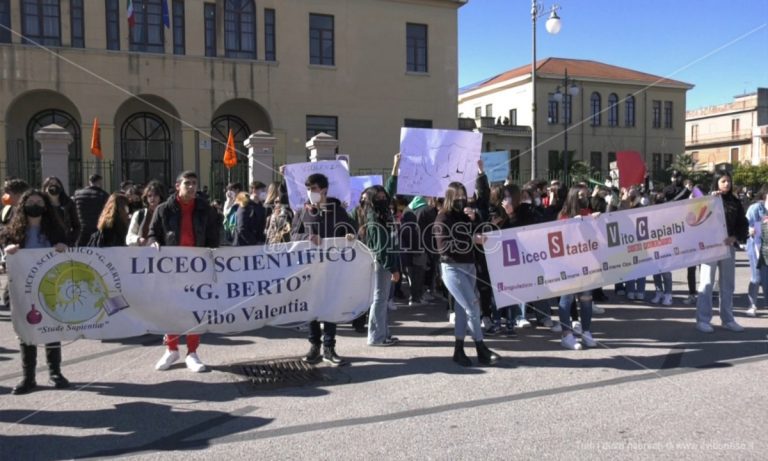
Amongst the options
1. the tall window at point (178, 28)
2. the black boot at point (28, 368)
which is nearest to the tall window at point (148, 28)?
the tall window at point (178, 28)

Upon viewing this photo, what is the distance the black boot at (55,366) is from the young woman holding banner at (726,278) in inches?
287

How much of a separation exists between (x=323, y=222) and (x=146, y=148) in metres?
22.5

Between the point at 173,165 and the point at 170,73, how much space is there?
155 inches

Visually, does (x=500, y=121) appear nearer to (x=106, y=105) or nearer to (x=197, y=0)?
(x=197, y=0)

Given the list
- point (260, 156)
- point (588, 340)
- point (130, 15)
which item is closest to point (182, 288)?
point (588, 340)

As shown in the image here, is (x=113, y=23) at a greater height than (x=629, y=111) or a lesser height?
lesser

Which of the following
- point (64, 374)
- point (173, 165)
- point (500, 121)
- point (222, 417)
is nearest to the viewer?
point (222, 417)

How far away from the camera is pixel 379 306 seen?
23.9ft

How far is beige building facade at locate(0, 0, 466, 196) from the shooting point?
2373 cm

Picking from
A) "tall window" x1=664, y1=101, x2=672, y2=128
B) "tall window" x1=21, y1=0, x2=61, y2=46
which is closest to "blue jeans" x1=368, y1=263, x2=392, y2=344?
"tall window" x1=21, y1=0, x2=61, y2=46

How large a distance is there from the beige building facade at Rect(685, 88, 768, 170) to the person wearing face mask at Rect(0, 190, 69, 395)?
77218 millimetres

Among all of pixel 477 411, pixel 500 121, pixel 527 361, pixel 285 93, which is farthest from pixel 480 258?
pixel 500 121

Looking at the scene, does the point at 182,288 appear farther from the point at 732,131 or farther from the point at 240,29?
the point at 732,131

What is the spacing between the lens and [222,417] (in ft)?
16.4
